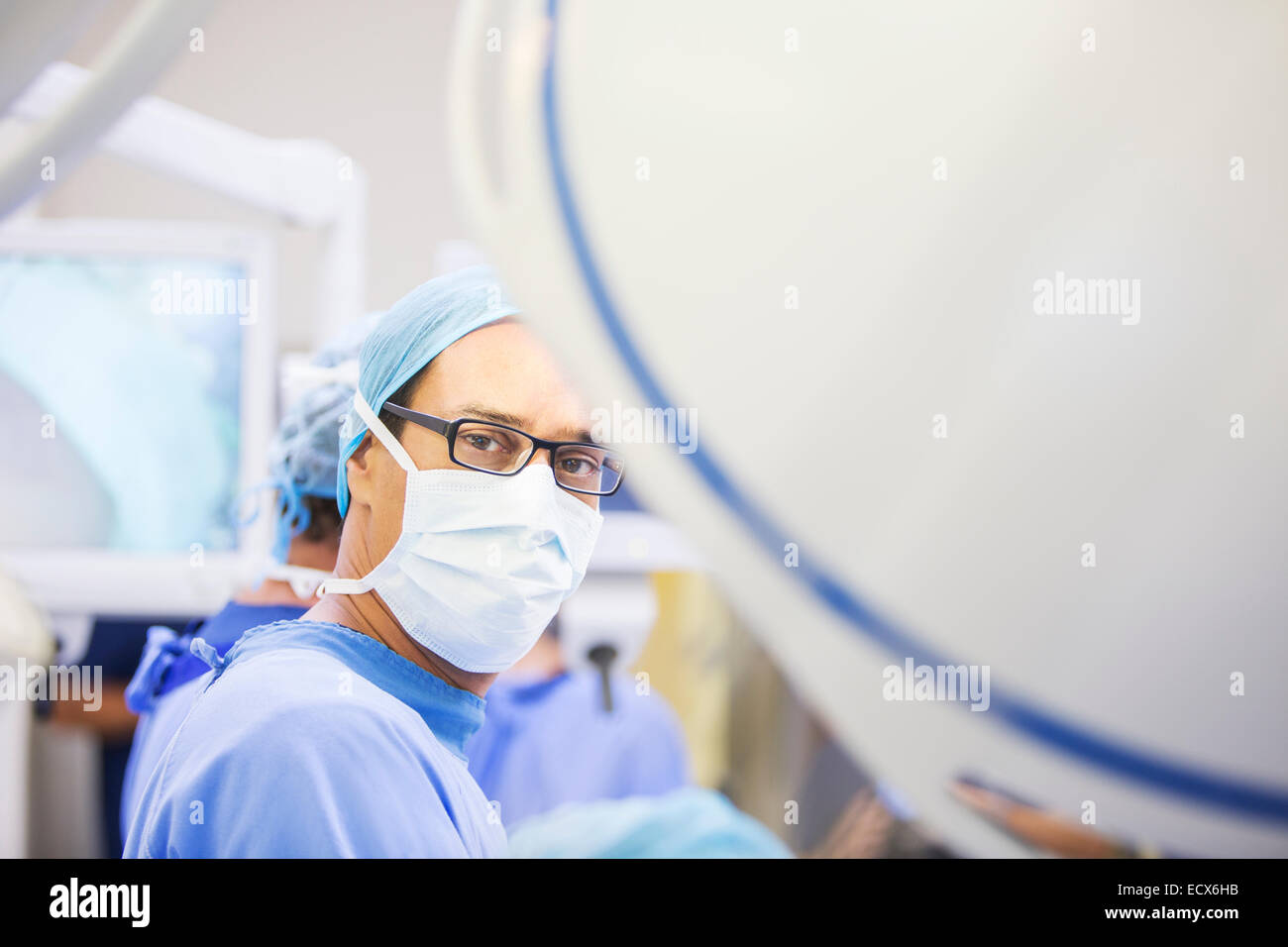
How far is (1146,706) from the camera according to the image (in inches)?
9.9

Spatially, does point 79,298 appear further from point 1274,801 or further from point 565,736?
point 1274,801

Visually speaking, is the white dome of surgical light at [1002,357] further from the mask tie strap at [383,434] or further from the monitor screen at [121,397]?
the monitor screen at [121,397]

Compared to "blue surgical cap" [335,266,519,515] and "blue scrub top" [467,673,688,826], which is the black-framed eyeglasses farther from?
"blue scrub top" [467,673,688,826]

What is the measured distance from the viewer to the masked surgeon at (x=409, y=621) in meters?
0.78

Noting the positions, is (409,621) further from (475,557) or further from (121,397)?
(121,397)

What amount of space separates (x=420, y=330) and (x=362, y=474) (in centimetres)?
15

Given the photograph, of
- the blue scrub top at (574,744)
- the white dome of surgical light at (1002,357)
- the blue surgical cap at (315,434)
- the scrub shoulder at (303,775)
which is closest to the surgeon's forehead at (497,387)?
the blue surgical cap at (315,434)

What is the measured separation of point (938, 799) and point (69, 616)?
3.96 ft

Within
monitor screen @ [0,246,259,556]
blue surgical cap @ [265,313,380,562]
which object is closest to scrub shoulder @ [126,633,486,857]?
blue surgical cap @ [265,313,380,562]

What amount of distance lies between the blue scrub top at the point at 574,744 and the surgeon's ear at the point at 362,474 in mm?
316

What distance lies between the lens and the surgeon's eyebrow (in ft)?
2.72

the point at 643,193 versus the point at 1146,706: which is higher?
the point at 643,193
